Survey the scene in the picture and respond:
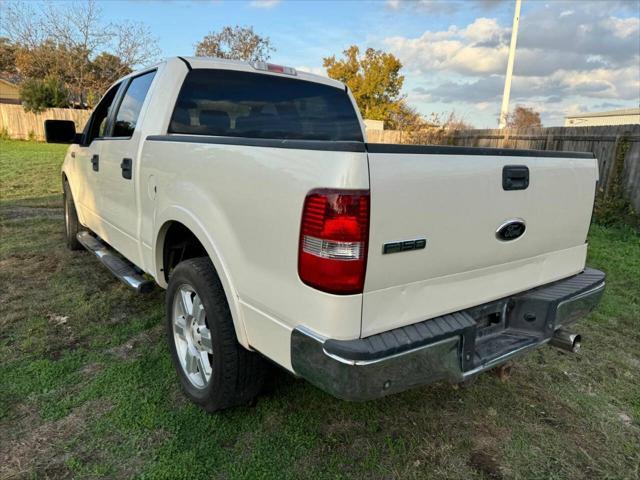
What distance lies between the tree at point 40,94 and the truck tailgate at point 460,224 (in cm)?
2879

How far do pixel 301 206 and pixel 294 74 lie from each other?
2266mm

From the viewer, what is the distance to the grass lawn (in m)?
2.28

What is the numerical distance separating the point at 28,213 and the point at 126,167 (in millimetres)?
5555

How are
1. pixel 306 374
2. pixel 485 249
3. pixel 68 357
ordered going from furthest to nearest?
pixel 68 357 < pixel 485 249 < pixel 306 374

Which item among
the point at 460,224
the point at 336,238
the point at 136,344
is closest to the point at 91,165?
the point at 136,344

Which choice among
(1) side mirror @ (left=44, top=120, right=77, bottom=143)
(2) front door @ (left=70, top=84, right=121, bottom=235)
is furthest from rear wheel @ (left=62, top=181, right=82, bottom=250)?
(1) side mirror @ (left=44, top=120, right=77, bottom=143)

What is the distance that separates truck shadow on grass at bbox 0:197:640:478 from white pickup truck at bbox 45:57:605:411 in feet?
0.87

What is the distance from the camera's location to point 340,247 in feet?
5.61

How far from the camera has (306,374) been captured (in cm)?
185

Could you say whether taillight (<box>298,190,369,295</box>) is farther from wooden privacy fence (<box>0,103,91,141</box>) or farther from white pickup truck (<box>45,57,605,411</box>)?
wooden privacy fence (<box>0,103,91,141</box>)

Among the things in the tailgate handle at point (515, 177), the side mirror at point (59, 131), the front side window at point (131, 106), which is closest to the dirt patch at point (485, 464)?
the tailgate handle at point (515, 177)

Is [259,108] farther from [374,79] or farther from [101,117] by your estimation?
[374,79]

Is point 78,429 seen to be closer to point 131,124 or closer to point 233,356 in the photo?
point 233,356

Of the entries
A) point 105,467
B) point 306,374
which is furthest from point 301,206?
point 105,467
